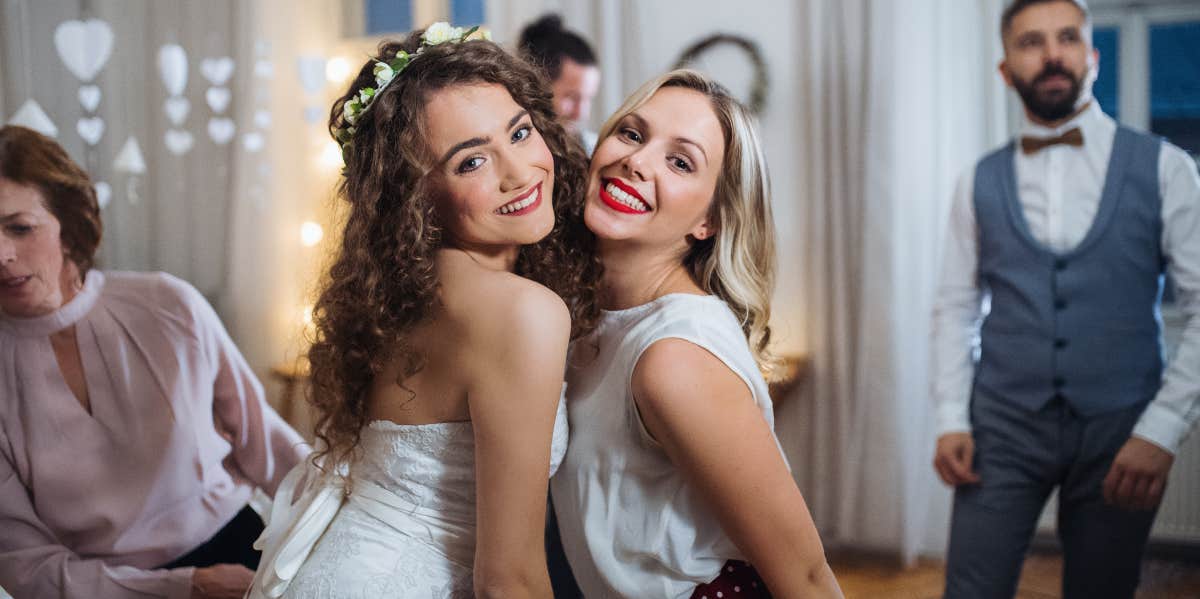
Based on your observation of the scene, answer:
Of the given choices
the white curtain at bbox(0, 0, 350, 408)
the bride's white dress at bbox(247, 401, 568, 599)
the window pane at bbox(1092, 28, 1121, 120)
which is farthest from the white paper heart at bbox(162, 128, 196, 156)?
the window pane at bbox(1092, 28, 1121, 120)

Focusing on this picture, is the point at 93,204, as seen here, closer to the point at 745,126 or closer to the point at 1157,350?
the point at 745,126

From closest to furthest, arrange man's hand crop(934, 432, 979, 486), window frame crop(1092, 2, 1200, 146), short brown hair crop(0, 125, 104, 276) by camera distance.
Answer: short brown hair crop(0, 125, 104, 276) < man's hand crop(934, 432, 979, 486) < window frame crop(1092, 2, 1200, 146)

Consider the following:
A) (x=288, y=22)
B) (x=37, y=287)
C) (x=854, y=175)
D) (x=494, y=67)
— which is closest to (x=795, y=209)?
(x=854, y=175)

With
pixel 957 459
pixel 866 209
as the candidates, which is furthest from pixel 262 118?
pixel 866 209

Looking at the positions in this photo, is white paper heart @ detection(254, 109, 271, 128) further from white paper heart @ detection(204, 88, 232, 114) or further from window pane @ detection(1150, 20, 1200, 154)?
window pane @ detection(1150, 20, 1200, 154)

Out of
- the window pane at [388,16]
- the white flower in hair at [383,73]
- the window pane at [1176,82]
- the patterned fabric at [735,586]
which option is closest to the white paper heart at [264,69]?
the white flower in hair at [383,73]

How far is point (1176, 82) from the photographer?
3.63 metres

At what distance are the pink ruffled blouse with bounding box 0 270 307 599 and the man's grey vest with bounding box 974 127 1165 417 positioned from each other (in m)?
1.82

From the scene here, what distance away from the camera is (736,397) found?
1336mm

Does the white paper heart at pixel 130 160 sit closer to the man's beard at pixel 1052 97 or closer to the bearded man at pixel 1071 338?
the bearded man at pixel 1071 338

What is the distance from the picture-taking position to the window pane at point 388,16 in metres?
3.39

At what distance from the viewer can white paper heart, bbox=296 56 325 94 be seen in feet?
7.88

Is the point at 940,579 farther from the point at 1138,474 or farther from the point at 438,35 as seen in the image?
the point at 438,35

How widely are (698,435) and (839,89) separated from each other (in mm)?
2602
